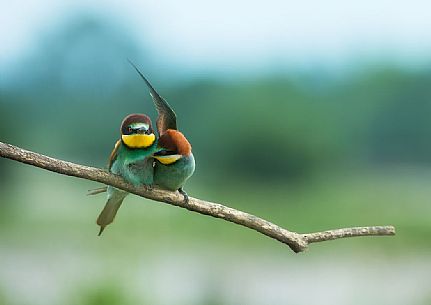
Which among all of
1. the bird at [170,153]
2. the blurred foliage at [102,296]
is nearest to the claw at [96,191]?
the bird at [170,153]

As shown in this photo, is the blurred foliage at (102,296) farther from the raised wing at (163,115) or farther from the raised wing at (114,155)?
the raised wing at (163,115)

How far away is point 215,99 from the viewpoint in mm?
36000

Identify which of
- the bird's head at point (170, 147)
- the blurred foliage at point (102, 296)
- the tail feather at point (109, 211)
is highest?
the blurred foliage at point (102, 296)

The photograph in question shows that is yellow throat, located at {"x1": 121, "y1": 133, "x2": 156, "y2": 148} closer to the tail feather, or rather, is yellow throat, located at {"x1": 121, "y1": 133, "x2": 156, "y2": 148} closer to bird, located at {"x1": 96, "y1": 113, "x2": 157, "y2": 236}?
bird, located at {"x1": 96, "y1": 113, "x2": 157, "y2": 236}

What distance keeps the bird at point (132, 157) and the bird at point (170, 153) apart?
0.02 meters

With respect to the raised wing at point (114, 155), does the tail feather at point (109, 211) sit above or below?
below

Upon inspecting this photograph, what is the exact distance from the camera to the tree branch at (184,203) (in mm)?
→ 1509

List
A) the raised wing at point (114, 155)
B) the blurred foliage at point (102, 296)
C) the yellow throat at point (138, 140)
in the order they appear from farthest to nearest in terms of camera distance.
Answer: the blurred foliage at point (102, 296) → the raised wing at point (114, 155) → the yellow throat at point (138, 140)

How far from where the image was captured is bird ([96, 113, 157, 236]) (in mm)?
1476

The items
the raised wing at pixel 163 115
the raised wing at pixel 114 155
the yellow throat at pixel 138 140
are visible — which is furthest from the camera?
the raised wing at pixel 114 155

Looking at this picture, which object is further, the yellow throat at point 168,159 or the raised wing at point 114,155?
the raised wing at point 114,155

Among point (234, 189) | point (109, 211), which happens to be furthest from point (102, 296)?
point (234, 189)

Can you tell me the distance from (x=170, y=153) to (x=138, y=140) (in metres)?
0.07

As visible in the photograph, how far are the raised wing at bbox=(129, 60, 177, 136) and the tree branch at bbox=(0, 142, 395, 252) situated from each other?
102mm
